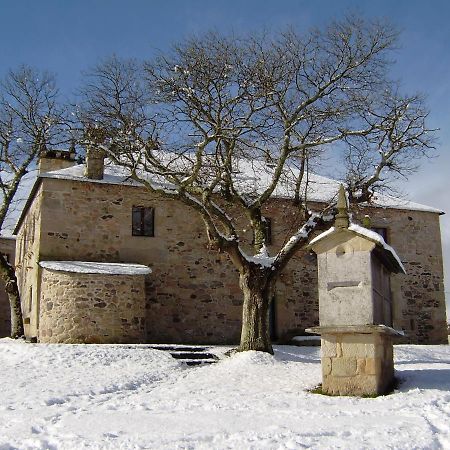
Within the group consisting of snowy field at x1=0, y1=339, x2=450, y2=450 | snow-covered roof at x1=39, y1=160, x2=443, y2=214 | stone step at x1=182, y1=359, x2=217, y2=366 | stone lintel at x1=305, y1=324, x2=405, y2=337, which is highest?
snow-covered roof at x1=39, y1=160, x2=443, y2=214

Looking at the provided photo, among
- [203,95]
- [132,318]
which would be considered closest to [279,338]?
[132,318]

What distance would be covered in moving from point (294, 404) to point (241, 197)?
7.49 meters

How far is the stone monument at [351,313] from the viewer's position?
879cm

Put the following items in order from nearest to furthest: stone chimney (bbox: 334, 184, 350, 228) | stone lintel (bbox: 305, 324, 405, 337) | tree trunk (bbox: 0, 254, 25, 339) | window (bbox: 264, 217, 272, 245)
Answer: stone lintel (bbox: 305, 324, 405, 337) < stone chimney (bbox: 334, 184, 350, 228) < tree trunk (bbox: 0, 254, 25, 339) < window (bbox: 264, 217, 272, 245)

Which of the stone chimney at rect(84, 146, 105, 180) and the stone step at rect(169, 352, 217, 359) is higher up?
the stone chimney at rect(84, 146, 105, 180)

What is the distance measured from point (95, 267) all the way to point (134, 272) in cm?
108

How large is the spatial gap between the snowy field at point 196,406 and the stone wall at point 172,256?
489 cm

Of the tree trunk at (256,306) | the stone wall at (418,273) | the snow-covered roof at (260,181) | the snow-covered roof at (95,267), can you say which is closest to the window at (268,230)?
the snow-covered roof at (260,181)

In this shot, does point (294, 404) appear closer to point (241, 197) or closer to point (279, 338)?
point (241, 197)

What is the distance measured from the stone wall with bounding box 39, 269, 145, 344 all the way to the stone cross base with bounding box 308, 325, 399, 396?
313 inches

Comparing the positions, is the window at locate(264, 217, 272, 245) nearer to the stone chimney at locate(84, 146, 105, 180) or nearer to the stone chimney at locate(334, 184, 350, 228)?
the stone chimney at locate(84, 146, 105, 180)

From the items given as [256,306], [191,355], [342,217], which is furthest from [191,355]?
[342,217]

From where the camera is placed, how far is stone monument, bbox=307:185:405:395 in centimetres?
879

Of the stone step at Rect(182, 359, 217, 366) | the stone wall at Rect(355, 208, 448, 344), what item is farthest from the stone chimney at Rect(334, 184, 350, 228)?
the stone wall at Rect(355, 208, 448, 344)
